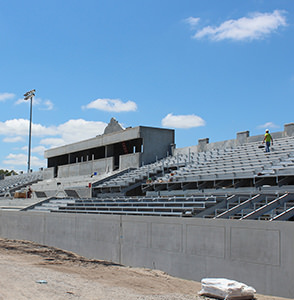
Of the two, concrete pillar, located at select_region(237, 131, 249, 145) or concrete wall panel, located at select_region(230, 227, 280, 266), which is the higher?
concrete pillar, located at select_region(237, 131, 249, 145)

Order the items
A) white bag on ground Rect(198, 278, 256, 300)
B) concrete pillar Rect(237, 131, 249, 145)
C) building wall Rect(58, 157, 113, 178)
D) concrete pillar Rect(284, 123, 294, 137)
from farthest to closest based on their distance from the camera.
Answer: building wall Rect(58, 157, 113, 178) < concrete pillar Rect(237, 131, 249, 145) < concrete pillar Rect(284, 123, 294, 137) < white bag on ground Rect(198, 278, 256, 300)

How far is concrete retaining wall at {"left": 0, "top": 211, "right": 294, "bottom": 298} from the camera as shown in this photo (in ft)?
30.5

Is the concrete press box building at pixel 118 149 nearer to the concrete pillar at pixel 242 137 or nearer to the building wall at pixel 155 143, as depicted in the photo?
the building wall at pixel 155 143

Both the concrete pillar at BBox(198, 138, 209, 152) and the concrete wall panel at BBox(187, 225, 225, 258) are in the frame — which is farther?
the concrete pillar at BBox(198, 138, 209, 152)

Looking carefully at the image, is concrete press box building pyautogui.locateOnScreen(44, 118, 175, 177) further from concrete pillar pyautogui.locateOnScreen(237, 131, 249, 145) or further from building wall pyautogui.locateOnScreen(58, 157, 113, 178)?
concrete pillar pyautogui.locateOnScreen(237, 131, 249, 145)

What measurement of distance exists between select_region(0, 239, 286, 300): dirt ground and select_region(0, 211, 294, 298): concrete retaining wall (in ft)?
1.53

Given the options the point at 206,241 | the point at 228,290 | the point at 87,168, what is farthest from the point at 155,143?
the point at 228,290

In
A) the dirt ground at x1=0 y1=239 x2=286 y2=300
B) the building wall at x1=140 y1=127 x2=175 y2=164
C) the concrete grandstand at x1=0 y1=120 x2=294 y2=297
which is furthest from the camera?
the building wall at x1=140 y1=127 x2=175 y2=164

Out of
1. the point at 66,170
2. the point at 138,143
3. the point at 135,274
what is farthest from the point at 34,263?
the point at 66,170

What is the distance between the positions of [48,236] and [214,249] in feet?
36.0

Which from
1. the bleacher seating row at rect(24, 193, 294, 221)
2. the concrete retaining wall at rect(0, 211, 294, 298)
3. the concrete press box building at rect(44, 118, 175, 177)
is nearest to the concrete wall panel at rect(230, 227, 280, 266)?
the concrete retaining wall at rect(0, 211, 294, 298)

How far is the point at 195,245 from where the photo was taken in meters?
11.4

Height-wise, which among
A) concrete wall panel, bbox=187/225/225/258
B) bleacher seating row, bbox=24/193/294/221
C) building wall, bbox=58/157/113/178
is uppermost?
building wall, bbox=58/157/113/178

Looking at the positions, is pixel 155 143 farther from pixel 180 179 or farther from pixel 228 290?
pixel 228 290
